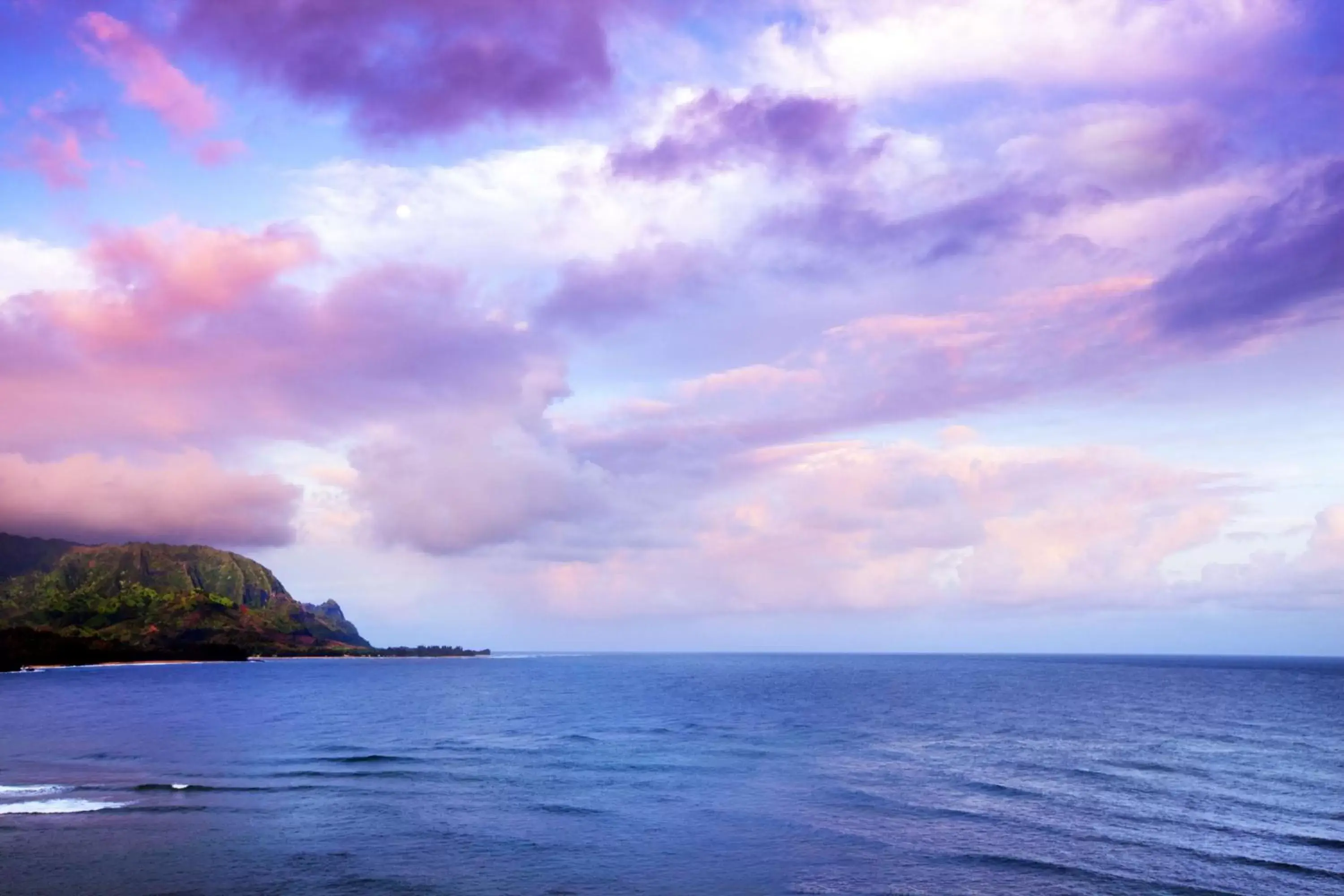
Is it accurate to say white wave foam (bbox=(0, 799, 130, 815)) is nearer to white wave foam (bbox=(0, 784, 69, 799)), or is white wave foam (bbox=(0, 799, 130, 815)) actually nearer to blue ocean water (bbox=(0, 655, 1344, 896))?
blue ocean water (bbox=(0, 655, 1344, 896))

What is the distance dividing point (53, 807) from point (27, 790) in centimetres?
871

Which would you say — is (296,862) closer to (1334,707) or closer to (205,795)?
(205,795)

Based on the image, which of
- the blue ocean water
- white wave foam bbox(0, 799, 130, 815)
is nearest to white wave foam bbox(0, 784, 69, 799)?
the blue ocean water

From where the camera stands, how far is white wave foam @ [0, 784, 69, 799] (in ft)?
174

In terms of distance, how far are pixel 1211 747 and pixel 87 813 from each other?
94171 millimetres

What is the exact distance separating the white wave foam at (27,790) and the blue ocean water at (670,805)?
27 cm

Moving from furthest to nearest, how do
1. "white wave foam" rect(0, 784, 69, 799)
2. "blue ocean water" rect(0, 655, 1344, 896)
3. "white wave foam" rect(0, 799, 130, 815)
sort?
"white wave foam" rect(0, 784, 69, 799) → "white wave foam" rect(0, 799, 130, 815) → "blue ocean water" rect(0, 655, 1344, 896)

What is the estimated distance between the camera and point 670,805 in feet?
173

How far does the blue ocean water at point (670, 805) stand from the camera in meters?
37.3

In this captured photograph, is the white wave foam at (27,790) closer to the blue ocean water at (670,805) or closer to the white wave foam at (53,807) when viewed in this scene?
the blue ocean water at (670,805)

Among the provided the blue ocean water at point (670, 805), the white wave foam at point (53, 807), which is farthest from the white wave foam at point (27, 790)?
the white wave foam at point (53, 807)

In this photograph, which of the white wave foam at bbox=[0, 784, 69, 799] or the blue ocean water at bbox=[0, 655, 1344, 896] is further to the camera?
the white wave foam at bbox=[0, 784, 69, 799]

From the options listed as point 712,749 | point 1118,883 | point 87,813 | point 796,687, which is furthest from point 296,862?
point 796,687

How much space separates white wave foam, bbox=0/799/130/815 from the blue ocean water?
245mm
